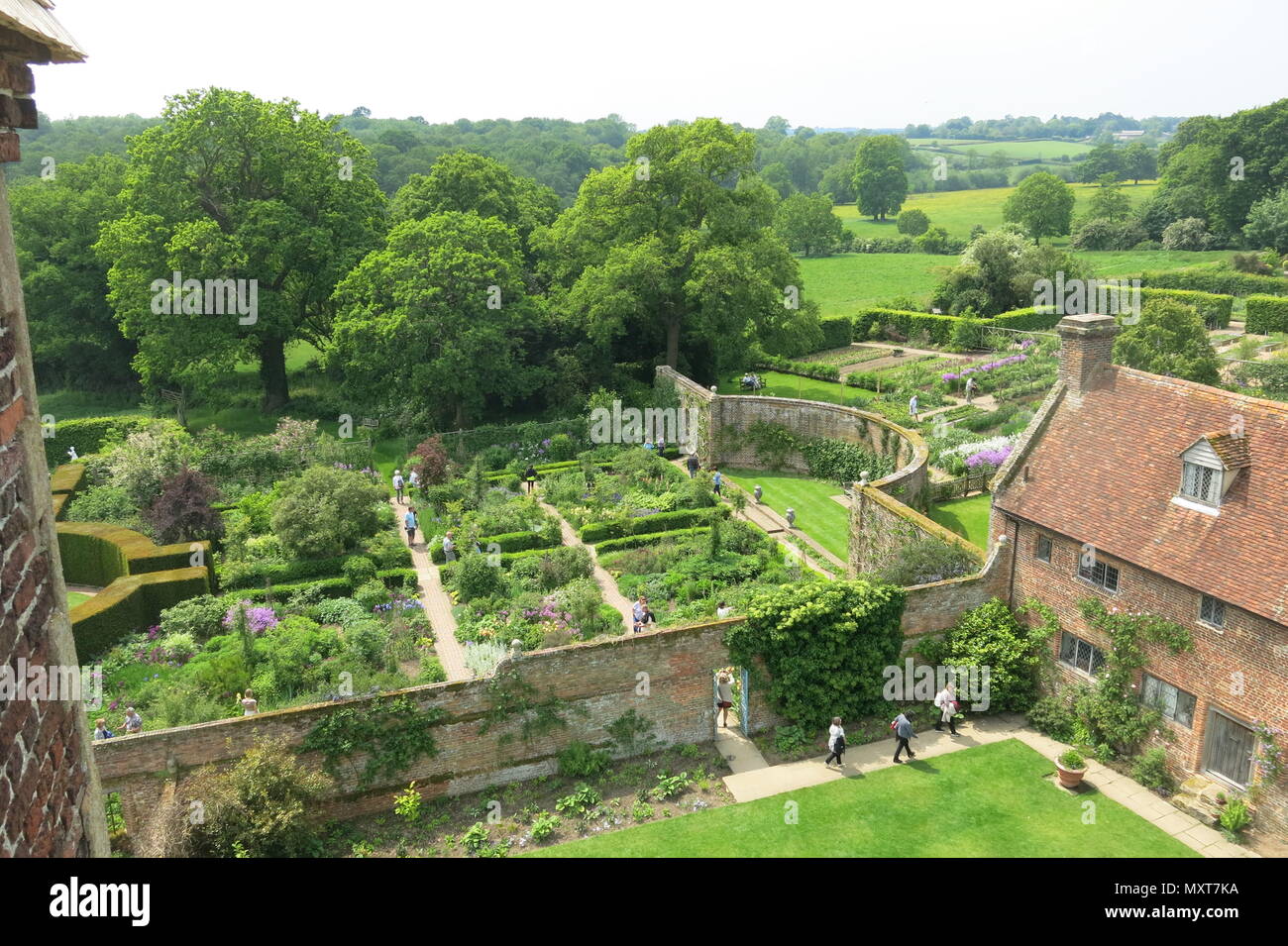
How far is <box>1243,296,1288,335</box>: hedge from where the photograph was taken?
52.3 metres

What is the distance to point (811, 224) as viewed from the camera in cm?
9319

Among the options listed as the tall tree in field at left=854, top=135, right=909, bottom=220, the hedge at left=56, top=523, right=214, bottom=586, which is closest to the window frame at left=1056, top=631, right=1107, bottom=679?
the hedge at left=56, top=523, right=214, bottom=586

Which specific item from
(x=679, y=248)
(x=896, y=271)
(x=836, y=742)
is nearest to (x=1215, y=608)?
(x=836, y=742)

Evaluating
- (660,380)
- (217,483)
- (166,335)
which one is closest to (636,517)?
(660,380)

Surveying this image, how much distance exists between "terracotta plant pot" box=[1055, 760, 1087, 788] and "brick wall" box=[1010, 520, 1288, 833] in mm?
1652

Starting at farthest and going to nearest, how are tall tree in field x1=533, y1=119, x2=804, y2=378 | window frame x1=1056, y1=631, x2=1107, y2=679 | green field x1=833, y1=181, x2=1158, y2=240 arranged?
green field x1=833, y1=181, x2=1158, y2=240 < tall tree in field x1=533, y1=119, x2=804, y2=378 < window frame x1=1056, y1=631, x2=1107, y2=679

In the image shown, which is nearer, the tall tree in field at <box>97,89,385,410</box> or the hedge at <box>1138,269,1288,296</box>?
the tall tree in field at <box>97,89,385,410</box>

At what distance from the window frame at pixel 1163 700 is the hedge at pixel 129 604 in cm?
2247

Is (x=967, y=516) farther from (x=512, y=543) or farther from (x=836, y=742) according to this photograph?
(x=512, y=543)

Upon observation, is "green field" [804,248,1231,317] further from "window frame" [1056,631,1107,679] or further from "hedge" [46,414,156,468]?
"window frame" [1056,631,1107,679]

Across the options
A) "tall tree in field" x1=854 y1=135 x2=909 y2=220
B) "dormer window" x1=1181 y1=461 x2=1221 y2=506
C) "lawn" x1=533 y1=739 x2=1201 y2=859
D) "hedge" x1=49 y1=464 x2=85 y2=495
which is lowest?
"lawn" x1=533 y1=739 x2=1201 y2=859

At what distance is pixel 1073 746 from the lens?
18.2 m

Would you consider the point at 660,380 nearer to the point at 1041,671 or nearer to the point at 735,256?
the point at 735,256

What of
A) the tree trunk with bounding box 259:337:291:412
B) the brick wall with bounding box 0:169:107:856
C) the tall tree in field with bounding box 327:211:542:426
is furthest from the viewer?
the tree trunk with bounding box 259:337:291:412
